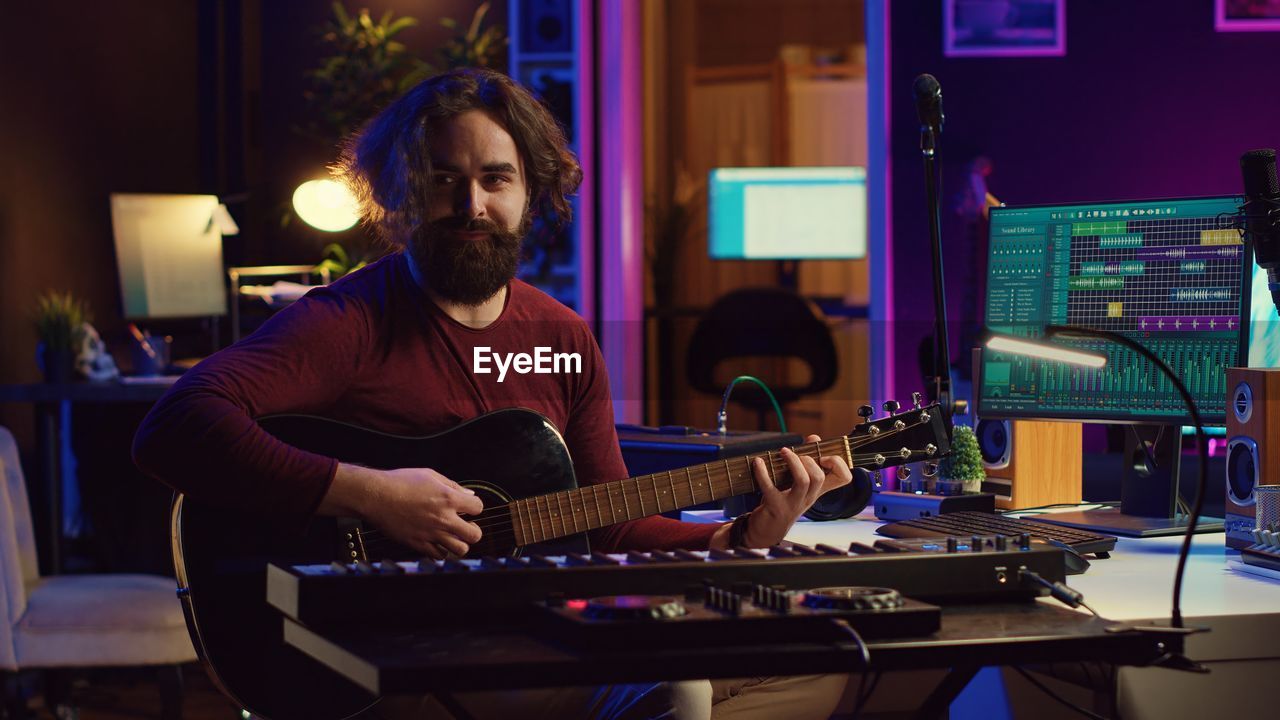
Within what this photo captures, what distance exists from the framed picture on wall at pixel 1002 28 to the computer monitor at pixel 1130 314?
10.1 feet

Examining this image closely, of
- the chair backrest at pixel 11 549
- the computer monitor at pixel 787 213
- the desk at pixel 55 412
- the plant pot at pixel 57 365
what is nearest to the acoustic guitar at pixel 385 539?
the chair backrest at pixel 11 549

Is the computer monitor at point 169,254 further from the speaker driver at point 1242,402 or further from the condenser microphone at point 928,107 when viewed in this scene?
the speaker driver at point 1242,402

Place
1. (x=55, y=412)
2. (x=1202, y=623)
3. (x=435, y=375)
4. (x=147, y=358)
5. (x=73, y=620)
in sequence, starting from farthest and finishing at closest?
(x=147, y=358) < (x=55, y=412) < (x=73, y=620) < (x=435, y=375) < (x=1202, y=623)

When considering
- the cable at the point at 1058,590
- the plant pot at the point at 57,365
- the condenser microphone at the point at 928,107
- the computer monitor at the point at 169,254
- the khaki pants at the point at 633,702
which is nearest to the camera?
the cable at the point at 1058,590

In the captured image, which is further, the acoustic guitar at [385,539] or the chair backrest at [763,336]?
the chair backrest at [763,336]

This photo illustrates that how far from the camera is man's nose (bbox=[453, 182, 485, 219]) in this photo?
2002 mm

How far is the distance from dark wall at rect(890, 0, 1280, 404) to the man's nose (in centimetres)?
345

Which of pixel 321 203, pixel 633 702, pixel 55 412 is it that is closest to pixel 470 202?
pixel 633 702

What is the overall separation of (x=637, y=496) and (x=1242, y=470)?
909 mm

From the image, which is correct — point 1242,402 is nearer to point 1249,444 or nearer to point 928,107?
point 1249,444

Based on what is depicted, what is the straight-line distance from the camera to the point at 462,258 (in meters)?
1.97

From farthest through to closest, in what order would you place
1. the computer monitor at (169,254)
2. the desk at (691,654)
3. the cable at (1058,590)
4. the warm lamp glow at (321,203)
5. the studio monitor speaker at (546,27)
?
1. the studio monitor speaker at (546,27)
2. the warm lamp glow at (321,203)
3. the computer monitor at (169,254)
4. the cable at (1058,590)
5. the desk at (691,654)

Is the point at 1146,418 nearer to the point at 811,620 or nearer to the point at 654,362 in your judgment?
the point at 811,620

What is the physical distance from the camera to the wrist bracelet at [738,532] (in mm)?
1767
